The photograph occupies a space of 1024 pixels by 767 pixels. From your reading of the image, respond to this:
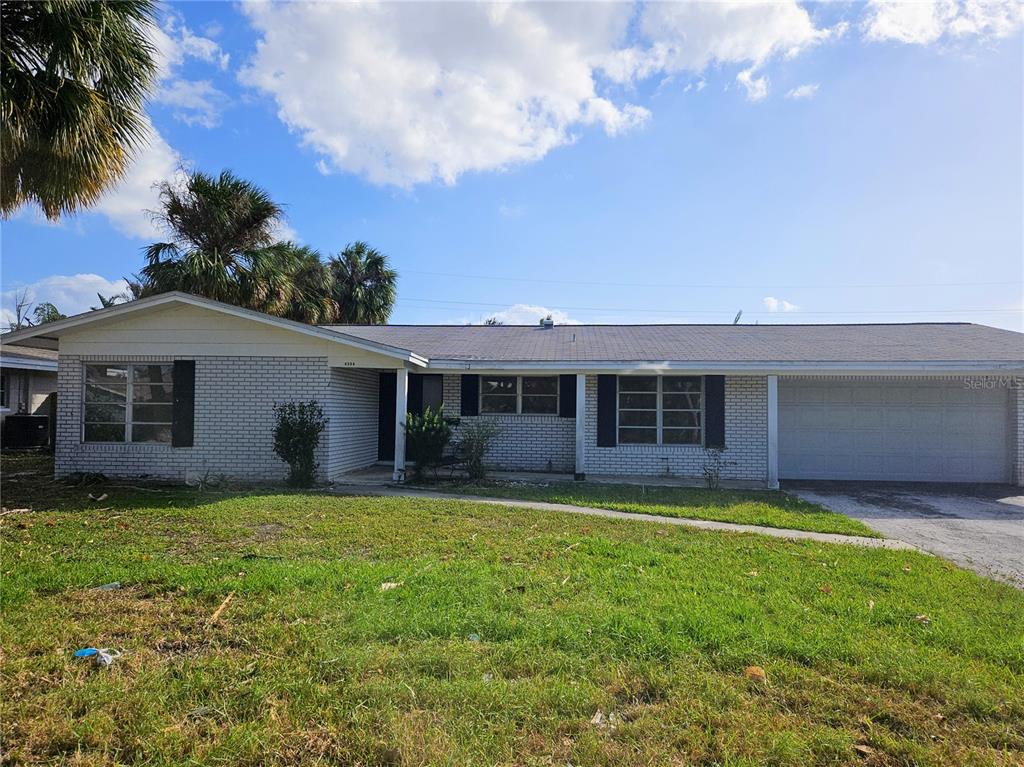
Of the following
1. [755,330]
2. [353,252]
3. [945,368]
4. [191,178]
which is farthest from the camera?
[353,252]

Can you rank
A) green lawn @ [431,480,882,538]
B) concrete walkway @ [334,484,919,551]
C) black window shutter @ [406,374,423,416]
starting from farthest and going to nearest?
black window shutter @ [406,374,423,416] < green lawn @ [431,480,882,538] < concrete walkway @ [334,484,919,551]

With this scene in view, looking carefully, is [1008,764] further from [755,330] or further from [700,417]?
[755,330]

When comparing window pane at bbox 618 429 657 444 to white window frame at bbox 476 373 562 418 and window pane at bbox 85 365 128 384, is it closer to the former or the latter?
white window frame at bbox 476 373 562 418

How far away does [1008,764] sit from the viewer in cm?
268

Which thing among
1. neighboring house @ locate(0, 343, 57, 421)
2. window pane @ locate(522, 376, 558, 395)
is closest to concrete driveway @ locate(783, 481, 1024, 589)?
window pane @ locate(522, 376, 558, 395)

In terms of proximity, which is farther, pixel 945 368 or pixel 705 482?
pixel 705 482

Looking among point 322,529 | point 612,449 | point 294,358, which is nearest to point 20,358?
point 294,358

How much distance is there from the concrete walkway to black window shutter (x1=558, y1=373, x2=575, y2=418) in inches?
158

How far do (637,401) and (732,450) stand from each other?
2209mm

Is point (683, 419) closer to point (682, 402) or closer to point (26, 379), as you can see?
point (682, 402)

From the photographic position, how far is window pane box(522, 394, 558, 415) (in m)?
13.5

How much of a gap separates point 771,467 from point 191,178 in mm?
17997

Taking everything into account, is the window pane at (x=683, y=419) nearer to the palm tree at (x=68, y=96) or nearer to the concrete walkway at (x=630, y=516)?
the concrete walkway at (x=630, y=516)

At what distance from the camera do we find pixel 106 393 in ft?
38.5
